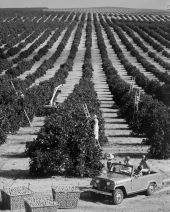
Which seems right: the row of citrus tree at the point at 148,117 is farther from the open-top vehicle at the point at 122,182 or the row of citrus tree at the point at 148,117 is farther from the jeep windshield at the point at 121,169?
the jeep windshield at the point at 121,169

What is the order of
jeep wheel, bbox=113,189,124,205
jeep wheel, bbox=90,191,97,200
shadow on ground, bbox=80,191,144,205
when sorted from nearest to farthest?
1. jeep wheel, bbox=113,189,124,205
2. shadow on ground, bbox=80,191,144,205
3. jeep wheel, bbox=90,191,97,200

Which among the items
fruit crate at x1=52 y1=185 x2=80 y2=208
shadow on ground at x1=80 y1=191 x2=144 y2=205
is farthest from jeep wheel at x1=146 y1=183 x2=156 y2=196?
fruit crate at x1=52 y1=185 x2=80 y2=208

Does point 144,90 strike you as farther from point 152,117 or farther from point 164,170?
point 164,170

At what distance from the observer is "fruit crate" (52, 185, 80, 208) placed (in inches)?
827

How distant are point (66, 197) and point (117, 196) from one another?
176 cm

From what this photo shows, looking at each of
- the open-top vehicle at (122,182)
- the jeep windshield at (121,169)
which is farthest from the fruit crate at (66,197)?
the jeep windshield at (121,169)

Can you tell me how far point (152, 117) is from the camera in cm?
3198

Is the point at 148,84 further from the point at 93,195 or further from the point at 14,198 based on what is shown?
the point at 14,198

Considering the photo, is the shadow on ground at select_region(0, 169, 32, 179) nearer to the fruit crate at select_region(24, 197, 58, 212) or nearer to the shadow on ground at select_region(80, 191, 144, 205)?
the shadow on ground at select_region(80, 191, 144, 205)

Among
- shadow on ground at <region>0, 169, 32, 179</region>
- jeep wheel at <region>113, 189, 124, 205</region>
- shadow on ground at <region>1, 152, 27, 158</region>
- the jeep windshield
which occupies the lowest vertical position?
shadow on ground at <region>1, 152, 27, 158</region>

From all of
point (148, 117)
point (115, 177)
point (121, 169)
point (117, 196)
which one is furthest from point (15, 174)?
point (148, 117)

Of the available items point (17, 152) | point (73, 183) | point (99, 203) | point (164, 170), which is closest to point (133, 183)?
point (99, 203)

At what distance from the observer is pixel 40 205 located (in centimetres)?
1909

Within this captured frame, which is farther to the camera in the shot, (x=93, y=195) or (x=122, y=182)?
(x=93, y=195)
